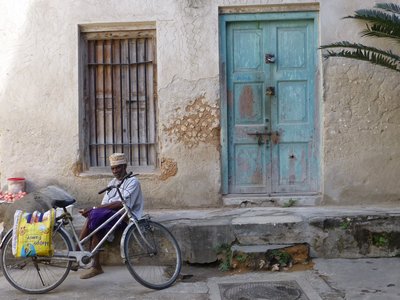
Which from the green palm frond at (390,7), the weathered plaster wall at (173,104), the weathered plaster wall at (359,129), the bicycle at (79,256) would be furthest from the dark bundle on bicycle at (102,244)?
the green palm frond at (390,7)

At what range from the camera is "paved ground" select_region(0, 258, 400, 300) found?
5.46 m

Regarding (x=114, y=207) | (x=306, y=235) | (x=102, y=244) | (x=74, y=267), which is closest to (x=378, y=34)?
(x=306, y=235)

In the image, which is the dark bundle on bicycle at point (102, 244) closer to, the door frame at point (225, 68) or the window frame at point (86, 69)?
the window frame at point (86, 69)

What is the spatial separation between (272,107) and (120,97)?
2056 mm

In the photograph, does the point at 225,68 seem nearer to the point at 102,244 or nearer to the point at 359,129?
the point at 359,129

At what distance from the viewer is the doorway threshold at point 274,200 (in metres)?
7.28

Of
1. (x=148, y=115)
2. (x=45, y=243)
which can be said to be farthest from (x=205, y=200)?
(x=45, y=243)

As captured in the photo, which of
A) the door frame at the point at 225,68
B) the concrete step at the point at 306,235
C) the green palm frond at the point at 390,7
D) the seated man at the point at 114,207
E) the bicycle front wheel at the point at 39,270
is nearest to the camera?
the bicycle front wheel at the point at 39,270

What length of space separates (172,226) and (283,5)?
3.19 metres

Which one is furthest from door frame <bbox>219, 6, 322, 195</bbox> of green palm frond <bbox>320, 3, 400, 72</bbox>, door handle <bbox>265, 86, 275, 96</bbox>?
green palm frond <bbox>320, 3, 400, 72</bbox>

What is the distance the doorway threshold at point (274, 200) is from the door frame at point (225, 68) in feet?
0.55

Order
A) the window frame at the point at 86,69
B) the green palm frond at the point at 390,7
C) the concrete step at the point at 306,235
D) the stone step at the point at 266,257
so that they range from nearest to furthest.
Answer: the stone step at the point at 266,257 < the concrete step at the point at 306,235 < the green palm frond at the point at 390,7 < the window frame at the point at 86,69

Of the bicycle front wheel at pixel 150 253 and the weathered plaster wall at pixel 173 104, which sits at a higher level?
the weathered plaster wall at pixel 173 104

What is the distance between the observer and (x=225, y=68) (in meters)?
7.43
